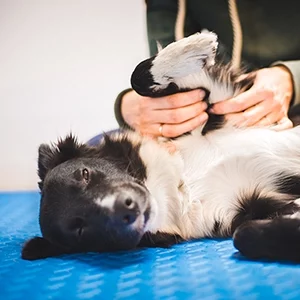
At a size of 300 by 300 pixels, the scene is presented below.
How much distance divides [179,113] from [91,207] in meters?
0.43

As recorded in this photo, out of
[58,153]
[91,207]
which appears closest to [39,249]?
[91,207]

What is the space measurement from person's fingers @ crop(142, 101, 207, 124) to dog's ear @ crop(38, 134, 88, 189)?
252 mm

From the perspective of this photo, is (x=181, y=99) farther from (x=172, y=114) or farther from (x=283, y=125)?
(x=283, y=125)

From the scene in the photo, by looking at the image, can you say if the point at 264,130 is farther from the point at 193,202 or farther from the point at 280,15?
the point at 280,15

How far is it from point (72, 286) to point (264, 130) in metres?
0.76

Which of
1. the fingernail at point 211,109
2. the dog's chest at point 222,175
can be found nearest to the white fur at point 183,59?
the fingernail at point 211,109

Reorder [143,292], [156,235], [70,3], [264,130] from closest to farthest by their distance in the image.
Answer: [143,292], [156,235], [264,130], [70,3]

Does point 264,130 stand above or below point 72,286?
above

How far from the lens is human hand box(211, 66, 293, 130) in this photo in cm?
144

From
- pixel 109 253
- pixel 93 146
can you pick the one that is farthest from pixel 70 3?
pixel 109 253

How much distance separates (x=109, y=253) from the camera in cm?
→ 122

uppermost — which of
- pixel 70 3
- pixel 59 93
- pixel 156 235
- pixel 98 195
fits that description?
pixel 70 3

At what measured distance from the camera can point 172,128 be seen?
Result: 1479 mm

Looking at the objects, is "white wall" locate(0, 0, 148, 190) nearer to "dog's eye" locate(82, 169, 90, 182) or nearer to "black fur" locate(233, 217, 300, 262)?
"dog's eye" locate(82, 169, 90, 182)
